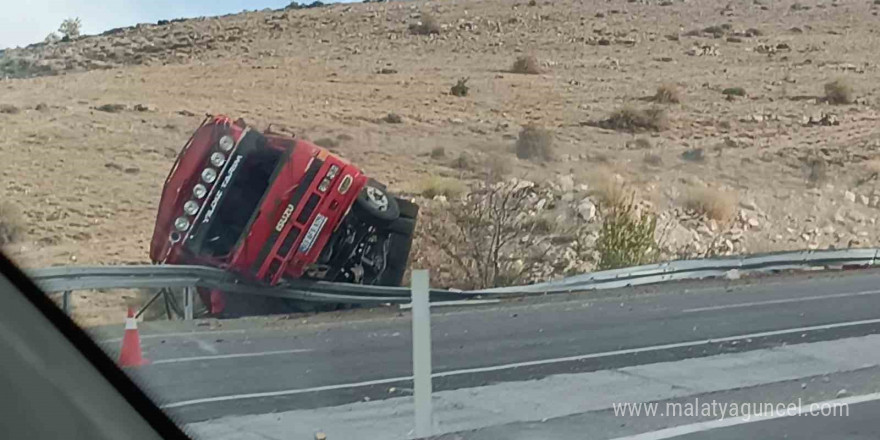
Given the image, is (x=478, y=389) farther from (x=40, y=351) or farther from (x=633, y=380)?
(x=40, y=351)

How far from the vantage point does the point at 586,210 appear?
1758 cm

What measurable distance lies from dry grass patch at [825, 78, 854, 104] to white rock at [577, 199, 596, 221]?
5.05 meters

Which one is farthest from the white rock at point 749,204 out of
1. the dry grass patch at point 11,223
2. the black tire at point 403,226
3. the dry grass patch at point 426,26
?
the dry grass patch at point 11,223

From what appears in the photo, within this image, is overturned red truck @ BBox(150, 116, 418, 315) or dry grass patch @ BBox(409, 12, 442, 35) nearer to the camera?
overturned red truck @ BBox(150, 116, 418, 315)

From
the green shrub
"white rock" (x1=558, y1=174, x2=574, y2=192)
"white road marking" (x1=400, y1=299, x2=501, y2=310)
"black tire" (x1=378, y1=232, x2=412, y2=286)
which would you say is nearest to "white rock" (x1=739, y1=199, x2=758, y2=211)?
"white rock" (x1=558, y1=174, x2=574, y2=192)

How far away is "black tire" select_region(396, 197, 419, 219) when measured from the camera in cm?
1120

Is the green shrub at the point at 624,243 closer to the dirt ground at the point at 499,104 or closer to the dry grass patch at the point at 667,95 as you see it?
the dirt ground at the point at 499,104

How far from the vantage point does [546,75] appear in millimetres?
20141

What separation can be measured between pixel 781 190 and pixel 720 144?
4.44ft

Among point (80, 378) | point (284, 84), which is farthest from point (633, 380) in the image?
point (284, 84)

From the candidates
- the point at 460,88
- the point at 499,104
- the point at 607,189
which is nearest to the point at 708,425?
the point at 499,104

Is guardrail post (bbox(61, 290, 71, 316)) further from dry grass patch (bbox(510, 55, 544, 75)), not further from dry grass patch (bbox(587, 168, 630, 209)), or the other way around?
dry grass patch (bbox(510, 55, 544, 75))

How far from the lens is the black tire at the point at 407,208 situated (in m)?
11.2

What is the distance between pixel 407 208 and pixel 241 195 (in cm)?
217
